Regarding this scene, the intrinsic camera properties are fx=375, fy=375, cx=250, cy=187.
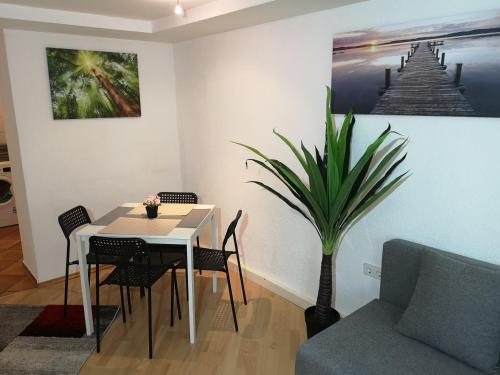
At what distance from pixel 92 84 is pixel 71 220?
4.48ft

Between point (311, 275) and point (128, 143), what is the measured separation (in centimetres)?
228

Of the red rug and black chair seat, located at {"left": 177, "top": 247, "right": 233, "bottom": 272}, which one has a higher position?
black chair seat, located at {"left": 177, "top": 247, "right": 233, "bottom": 272}

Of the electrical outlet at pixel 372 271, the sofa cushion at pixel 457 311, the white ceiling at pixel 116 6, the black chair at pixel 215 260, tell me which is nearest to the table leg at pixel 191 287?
the black chair at pixel 215 260

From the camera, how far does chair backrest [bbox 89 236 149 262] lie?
7.78 feet

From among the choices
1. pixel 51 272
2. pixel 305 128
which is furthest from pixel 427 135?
pixel 51 272

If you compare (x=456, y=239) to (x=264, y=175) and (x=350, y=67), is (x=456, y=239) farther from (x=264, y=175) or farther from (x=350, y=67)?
(x=264, y=175)

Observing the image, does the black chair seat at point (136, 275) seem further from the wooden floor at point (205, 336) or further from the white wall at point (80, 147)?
the white wall at point (80, 147)

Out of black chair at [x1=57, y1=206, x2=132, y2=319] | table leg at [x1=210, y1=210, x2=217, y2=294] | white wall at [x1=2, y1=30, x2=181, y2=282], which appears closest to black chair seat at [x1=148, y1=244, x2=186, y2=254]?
table leg at [x1=210, y1=210, x2=217, y2=294]

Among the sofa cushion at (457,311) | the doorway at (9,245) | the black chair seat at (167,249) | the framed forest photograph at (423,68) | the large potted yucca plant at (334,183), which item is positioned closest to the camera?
the sofa cushion at (457,311)

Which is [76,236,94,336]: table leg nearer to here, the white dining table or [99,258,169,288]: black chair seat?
the white dining table

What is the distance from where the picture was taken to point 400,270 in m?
2.22

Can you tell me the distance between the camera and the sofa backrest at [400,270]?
2161 millimetres

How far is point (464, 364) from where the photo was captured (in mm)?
1766

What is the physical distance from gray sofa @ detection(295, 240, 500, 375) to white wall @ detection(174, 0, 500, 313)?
0.69 feet
